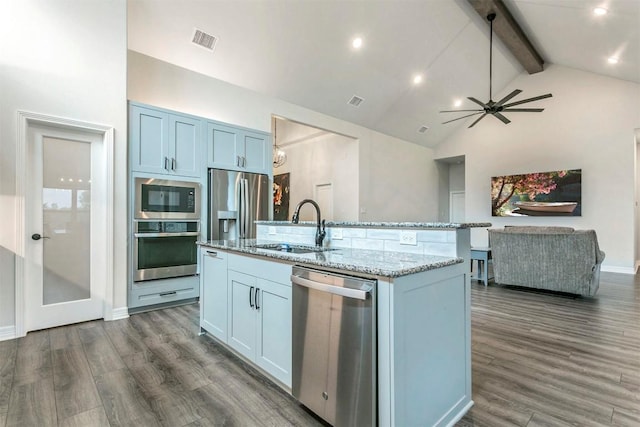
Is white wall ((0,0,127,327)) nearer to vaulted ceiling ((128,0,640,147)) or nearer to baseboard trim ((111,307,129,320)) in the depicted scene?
baseboard trim ((111,307,129,320))

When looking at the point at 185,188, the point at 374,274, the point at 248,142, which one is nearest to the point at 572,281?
the point at 374,274

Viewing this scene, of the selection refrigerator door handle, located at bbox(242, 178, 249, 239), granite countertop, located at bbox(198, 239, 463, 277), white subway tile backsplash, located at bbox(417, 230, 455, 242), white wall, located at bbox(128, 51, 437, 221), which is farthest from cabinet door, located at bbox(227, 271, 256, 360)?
white wall, located at bbox(128, 51, 437, 221)

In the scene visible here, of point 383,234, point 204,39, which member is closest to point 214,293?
point 383,234

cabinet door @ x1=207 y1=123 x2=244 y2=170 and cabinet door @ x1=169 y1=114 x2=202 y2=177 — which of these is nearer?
cabinet door @ x1=169 y1=114 x2=202 y2=177

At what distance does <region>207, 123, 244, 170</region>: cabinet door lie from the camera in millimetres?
4133

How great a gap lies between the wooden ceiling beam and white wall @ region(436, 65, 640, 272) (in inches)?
24.0

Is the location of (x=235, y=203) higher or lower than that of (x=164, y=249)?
higher

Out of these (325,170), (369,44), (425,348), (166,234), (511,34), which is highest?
(511,34)

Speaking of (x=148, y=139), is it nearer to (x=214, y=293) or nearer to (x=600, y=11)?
(x=214, y=293)

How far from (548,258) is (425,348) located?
379cm

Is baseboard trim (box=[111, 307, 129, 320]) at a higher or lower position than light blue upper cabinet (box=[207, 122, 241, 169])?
lower

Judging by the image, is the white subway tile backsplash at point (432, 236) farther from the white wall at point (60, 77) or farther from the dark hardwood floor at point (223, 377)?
the white wall at point (60, 77)

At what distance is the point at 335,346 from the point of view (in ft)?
4.90

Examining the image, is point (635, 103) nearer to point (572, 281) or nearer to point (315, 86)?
point (572, 281)
